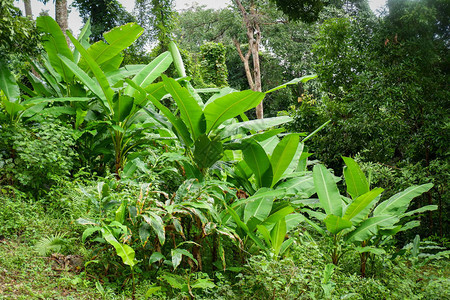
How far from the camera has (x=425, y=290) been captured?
Answer: 2.63m

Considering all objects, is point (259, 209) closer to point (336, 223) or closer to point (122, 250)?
point (336, 223)

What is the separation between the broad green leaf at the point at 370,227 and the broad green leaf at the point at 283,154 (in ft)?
Result: 2.74

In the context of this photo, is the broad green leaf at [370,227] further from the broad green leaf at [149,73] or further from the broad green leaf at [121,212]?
the broad green leaf at [149,73]

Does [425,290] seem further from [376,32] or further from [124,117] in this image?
[376,32]

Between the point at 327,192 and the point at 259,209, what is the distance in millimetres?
710

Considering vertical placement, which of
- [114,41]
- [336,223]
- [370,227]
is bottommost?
[370,227]

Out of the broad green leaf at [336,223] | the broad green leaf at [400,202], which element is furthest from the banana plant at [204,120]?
the broad green leaf at [400,202]

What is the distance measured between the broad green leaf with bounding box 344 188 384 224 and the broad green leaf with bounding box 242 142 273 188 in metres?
0.75

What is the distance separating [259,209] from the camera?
9.41 ft

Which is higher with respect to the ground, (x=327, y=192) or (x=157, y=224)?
(x=157, y=224)

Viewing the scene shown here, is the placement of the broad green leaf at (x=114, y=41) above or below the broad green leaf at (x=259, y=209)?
above

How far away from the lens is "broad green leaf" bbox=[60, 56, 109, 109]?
345 cm

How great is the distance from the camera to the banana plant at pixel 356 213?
9.48 ft

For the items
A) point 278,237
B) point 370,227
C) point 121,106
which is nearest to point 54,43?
point 121,106
